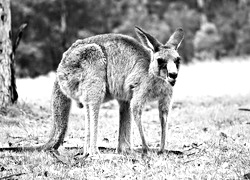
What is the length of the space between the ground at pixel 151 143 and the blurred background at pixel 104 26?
48.0ft

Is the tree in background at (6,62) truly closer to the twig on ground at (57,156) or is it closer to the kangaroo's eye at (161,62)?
the twig on ground at (57,156)

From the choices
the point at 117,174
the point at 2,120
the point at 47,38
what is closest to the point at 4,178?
the point at 117,174

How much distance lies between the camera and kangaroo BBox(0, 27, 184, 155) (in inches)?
200

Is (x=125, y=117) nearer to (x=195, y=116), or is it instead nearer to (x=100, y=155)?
(x=100, y=155)

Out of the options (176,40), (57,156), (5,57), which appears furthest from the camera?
(5,57)

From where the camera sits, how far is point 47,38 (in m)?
26.1

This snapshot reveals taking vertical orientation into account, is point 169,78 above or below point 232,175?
above

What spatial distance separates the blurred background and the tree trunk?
53.4ft

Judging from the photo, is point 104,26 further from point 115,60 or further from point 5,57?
point 115,60

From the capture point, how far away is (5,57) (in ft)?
24.2

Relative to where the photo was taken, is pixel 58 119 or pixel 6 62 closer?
pixel 58 119

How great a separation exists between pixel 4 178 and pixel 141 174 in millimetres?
1315

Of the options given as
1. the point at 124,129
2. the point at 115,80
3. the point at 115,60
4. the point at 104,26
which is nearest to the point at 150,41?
the point at 115,60

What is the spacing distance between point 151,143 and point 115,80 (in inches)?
49.0
